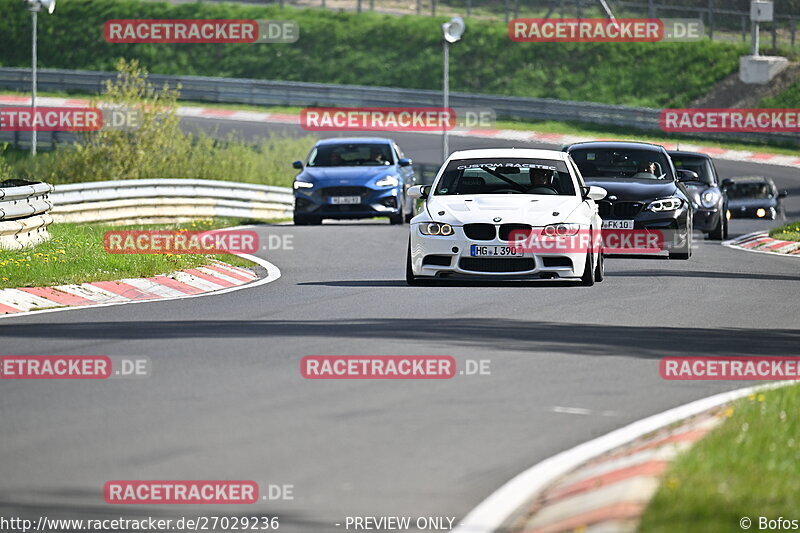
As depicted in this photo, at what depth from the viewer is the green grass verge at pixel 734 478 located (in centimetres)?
641

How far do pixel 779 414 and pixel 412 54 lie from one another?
59.7 meters

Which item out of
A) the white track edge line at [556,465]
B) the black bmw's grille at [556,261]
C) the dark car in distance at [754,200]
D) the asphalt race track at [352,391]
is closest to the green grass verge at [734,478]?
the white track edge line at [556,465]

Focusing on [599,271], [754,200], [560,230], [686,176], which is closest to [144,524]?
[560,230]

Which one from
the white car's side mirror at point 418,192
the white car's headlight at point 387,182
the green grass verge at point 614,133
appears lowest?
the white car's headlight at point 387,182

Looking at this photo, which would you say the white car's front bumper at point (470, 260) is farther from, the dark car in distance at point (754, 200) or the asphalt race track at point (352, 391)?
the dark car in distance at point (754, 200)

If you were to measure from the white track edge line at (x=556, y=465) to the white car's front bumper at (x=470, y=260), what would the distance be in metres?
6.47

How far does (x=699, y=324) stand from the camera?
15.0m

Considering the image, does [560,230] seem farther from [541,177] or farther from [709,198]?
[709,198]

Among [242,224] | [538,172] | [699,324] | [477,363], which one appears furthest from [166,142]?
[477,363]

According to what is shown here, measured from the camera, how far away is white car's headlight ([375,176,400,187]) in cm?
2939

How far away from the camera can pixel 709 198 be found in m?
27.3

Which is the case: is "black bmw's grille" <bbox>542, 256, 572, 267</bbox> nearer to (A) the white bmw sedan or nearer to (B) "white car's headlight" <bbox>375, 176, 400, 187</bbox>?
(A) the white bmw sedan

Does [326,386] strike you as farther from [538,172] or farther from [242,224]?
[242,224]

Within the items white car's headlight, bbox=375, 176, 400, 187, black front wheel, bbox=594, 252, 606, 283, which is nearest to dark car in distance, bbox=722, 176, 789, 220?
white car's headlight, bbox=375, 176, 400, 187
